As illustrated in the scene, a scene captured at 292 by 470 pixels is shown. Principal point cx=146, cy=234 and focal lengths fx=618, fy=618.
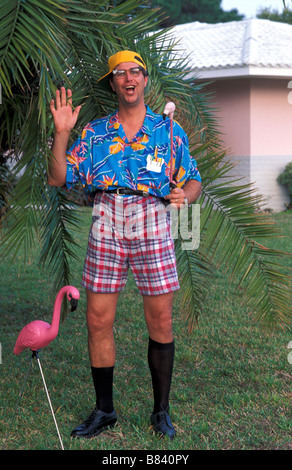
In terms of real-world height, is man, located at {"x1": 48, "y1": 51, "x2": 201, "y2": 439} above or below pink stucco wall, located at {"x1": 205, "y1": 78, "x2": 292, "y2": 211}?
below

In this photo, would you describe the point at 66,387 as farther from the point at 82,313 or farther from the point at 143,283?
the point at 82,313

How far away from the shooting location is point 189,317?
450cm

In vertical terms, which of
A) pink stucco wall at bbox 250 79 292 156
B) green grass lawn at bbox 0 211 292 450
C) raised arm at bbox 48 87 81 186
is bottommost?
green grass lawn at bbox 0 211 292 450

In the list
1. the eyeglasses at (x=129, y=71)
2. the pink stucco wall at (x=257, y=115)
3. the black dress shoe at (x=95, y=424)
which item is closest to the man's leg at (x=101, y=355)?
the black dress shoe at (x=95, y=424)

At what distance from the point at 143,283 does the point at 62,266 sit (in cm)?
156

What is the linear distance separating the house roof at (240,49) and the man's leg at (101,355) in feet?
28.1

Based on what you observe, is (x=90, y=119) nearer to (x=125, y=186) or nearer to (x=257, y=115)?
(x=125, y=186)

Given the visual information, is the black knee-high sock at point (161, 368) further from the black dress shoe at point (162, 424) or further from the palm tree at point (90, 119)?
the palm tree at point (90, 119)

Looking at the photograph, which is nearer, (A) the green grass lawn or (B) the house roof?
(A) the green grass lawn

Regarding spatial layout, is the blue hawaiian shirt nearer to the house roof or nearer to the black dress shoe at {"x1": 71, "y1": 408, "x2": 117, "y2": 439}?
the black dress shoe at {"x1": 71, "y1": 408, "x2": 117, "y2": 439}

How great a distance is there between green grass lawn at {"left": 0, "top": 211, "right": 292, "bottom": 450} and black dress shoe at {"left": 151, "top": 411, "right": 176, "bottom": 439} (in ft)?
0.21

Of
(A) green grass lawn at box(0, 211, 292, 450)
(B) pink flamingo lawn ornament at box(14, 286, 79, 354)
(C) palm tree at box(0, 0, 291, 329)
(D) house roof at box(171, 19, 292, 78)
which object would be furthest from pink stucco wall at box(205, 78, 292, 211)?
(B) pink flamingo lawn ornament at box(14, 286, 79, 354)

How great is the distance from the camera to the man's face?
326 cm
